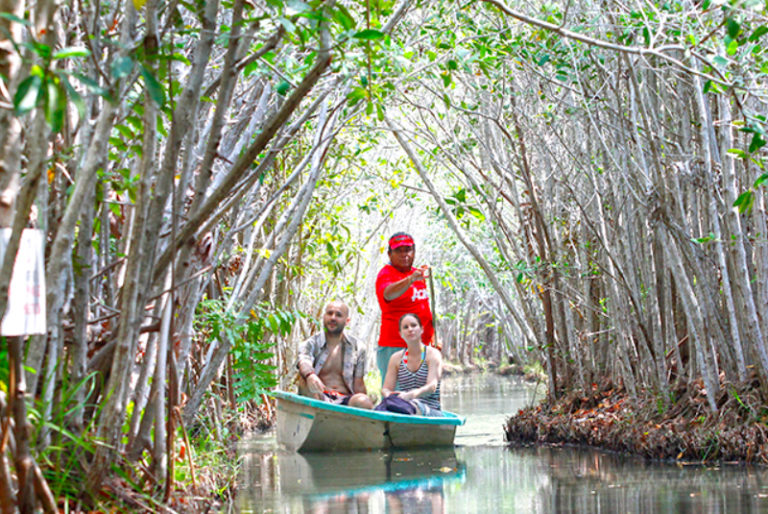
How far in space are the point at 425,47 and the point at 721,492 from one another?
5149 mm

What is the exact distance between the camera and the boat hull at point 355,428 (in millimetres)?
7027

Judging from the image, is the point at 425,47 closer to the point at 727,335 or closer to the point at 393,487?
the point at 727,335

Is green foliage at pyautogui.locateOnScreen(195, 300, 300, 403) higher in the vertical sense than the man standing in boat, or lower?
lower

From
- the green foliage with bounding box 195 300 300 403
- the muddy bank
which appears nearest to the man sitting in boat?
the green foliage with bounding box 195 300 300 403

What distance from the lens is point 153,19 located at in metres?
3.18

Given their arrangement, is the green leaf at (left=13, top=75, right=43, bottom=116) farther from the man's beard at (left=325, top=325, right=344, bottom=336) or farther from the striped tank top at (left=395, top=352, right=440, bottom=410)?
the man's beard at (left=325, top=325, right=344, bottom=336)

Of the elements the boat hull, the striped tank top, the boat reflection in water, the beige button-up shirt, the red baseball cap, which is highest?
the red baseball cap

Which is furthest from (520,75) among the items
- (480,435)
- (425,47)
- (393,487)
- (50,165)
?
(50,165)

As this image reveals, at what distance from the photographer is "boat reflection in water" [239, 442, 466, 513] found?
483cm

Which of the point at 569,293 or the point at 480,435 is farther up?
the point at 569,293

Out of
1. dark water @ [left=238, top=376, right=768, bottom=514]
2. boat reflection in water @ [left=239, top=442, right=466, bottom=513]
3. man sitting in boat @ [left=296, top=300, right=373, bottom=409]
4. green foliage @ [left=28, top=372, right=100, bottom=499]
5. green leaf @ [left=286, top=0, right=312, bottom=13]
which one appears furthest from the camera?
man sitting in boat @ [left=296, top=300, right=373, bottom=409]

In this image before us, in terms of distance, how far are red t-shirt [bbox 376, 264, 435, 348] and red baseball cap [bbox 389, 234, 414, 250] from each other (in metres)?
0.18

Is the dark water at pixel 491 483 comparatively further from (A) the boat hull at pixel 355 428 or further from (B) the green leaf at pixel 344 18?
(B) the green leaf at pixel 344 18

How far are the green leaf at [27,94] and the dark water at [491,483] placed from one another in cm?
312
